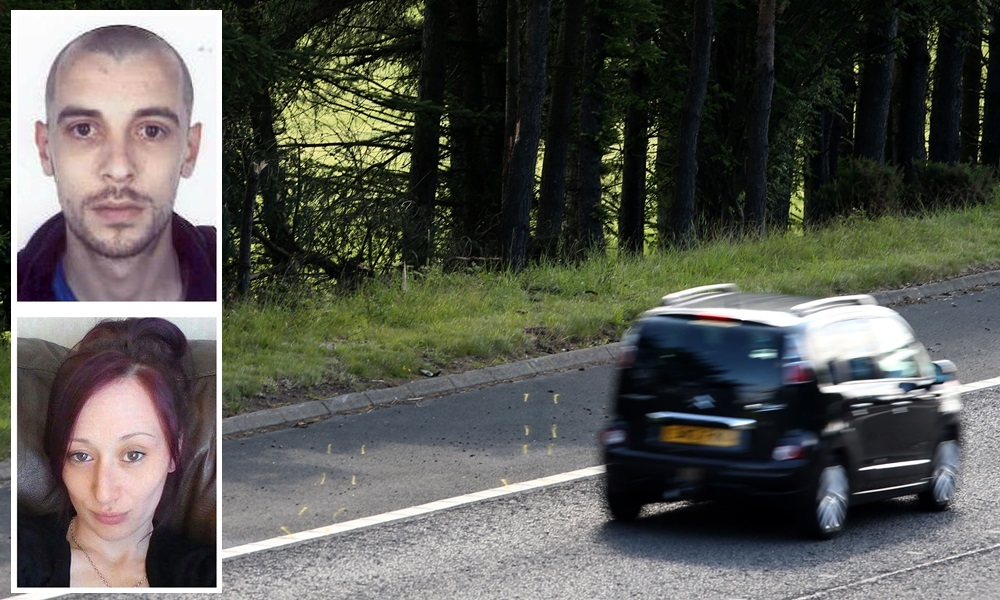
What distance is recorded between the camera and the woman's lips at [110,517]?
114 inches

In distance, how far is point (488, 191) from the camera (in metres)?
28.2

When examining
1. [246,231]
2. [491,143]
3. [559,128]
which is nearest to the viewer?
[246,231]

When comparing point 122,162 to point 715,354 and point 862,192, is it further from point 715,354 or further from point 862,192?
point 862,192

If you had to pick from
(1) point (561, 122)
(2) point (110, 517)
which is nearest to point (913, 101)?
(1) point (561, 122)

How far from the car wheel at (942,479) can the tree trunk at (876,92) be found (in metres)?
20.7

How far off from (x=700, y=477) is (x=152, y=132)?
6.34 m

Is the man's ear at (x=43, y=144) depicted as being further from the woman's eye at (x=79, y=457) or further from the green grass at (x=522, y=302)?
the green grass at (x=522, y=302)

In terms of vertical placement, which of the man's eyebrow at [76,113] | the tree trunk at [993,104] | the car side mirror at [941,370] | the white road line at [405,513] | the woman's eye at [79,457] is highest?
the tree trunk at [993,104]

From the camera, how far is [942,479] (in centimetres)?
979

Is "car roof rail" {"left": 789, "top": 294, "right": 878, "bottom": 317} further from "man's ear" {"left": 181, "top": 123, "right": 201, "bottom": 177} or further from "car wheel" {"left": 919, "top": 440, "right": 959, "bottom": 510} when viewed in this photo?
"man's ear" {"left": 181, "top": 123, "right": 201, "bottom": 177}

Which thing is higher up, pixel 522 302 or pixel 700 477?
pixel 522 302

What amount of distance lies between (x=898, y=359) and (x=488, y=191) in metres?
18.9

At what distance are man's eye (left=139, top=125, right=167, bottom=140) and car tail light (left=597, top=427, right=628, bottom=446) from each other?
21.4 feet

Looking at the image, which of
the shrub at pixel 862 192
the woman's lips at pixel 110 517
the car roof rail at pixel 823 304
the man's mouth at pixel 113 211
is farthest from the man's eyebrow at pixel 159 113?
the shrub at pixel 862 192
